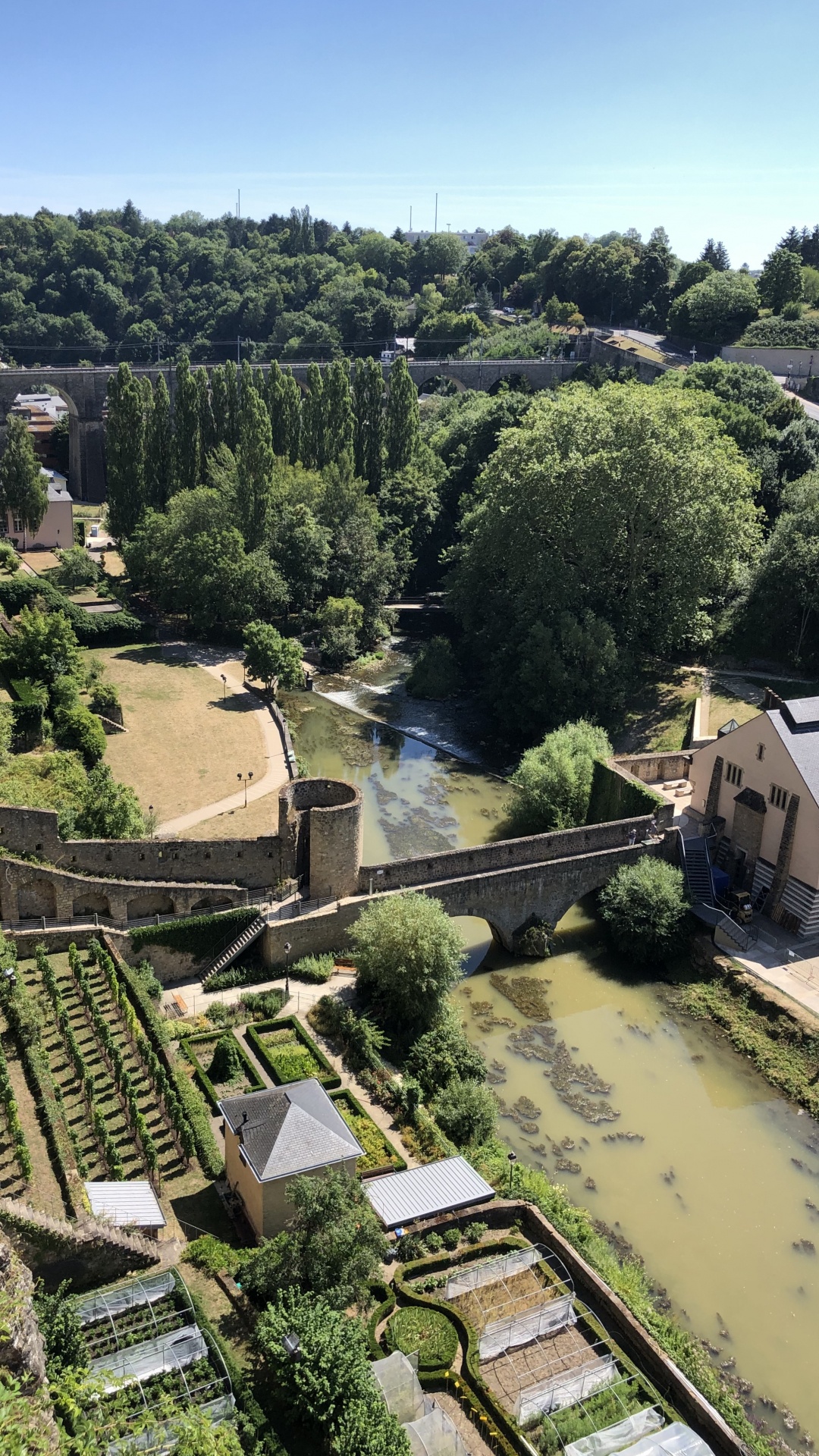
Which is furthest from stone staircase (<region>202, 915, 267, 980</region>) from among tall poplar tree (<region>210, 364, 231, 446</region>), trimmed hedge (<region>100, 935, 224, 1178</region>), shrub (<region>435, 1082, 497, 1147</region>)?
tall poplar tree (<region>210, 364, 231, 446</region>)

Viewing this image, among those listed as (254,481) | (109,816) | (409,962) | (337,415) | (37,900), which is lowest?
(37,900)

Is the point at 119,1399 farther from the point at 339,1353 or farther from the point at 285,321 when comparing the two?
the point at 285,321

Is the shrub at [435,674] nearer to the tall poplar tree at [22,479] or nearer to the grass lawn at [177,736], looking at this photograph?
the grass lawn at [177,736]

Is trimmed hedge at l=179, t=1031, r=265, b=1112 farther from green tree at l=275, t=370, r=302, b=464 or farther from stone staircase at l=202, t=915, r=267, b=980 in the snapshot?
green tree at l=275, t=370, r=302, b=464

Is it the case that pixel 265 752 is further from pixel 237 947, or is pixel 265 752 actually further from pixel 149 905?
pixel 237 947

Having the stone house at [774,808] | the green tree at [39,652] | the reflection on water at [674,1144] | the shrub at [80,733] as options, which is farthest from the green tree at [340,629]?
the reflection on water at [674,1144]

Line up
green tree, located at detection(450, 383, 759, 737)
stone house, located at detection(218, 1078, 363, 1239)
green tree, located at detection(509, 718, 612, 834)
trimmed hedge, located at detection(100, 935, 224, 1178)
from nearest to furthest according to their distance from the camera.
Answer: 1. stone house, located at detection(218, 1078, 363, 1239)
2. trimmed hedge, located at detection(100, 935, 224, 1178)
3. green tree, located at detection(509, 718, 612, 834)
4. green tree, located at detection(450, 383, 759, 737)

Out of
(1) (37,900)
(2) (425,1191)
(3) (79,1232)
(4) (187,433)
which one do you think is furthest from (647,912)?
(4) (187,433)
